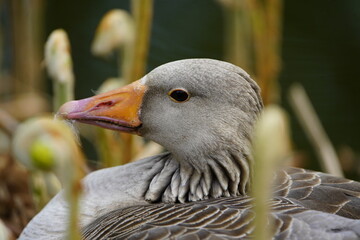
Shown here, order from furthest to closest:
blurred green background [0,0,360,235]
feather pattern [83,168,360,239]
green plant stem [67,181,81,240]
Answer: blurred green background [0,0,360,235], feather pattern [83,168,360,239], green plant stem [67,181,81,240]

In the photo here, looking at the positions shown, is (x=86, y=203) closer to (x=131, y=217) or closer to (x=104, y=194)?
(x=104, y=194)

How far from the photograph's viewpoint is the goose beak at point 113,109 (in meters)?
3.75

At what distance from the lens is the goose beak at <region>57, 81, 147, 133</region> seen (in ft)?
12.3

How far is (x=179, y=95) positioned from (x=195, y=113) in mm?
118

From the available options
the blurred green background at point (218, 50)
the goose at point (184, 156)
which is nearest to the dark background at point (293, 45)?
the blurred green background at point (218, 50)

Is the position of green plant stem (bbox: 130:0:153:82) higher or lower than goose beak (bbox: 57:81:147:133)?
higher

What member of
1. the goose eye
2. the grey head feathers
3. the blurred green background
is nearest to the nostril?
the grey head feathers

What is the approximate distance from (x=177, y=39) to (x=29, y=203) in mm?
3212

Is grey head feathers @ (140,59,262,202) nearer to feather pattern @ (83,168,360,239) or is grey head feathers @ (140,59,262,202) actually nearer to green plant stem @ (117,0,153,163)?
feather pattern @ (83,168,360,239)

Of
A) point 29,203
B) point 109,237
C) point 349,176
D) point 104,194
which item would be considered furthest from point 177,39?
point 109,237

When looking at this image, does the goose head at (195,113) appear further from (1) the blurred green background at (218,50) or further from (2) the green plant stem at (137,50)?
(1) the blurred green background at (218,50)

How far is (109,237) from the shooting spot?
339 cm

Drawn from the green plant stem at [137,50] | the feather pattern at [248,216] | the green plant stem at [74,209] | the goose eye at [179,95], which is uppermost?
the green plant stem at [137,50]

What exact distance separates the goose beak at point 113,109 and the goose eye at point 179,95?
144mm
